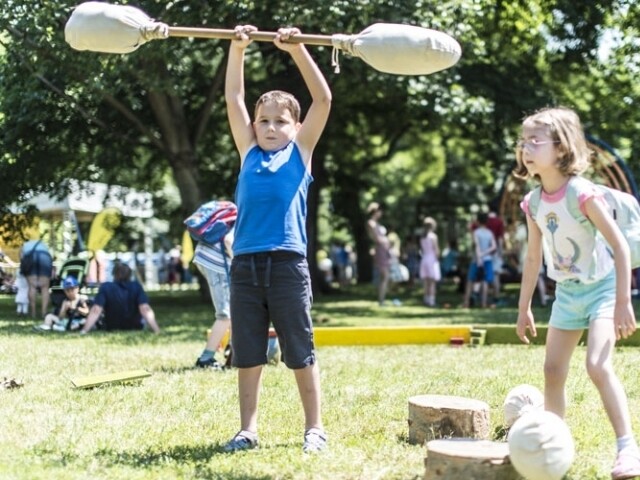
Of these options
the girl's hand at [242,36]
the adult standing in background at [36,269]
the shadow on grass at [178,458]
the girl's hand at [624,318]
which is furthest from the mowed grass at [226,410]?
the adult standing in background at [36,269]

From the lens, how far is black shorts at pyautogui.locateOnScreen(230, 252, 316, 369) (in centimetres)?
529

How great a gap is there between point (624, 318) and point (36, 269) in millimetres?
14712

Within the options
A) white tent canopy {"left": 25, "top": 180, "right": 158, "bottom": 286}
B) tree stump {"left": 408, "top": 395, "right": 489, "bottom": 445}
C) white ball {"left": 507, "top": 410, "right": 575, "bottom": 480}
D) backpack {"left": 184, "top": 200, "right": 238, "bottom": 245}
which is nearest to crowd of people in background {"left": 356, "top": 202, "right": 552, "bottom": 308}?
white tent canopy {"left": 25, "top": 180, "right": 158, "bottom": 286}

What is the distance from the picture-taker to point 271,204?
17.3ft

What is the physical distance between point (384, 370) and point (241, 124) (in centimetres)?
391

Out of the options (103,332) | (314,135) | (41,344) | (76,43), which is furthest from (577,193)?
(103,332)

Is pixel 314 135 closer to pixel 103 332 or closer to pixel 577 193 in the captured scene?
pixel 577 193

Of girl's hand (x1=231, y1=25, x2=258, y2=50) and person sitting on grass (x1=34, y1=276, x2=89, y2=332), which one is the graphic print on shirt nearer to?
girl's hand (x1=231, y1=25, x2=258, y2=50)

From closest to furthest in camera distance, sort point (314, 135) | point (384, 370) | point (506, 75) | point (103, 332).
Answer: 1. point (314, 135)
2. point (384, 370)
3. point (103, 332)
4. point (506, 75)

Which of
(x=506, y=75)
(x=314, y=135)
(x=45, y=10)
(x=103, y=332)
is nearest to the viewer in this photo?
(x=314, y=135)

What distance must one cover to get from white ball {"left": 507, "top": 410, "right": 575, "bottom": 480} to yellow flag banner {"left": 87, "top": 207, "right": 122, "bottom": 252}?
17.1m

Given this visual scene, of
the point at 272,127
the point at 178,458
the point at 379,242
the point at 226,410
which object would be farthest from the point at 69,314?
the point at 272,127

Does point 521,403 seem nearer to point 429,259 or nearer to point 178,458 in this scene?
point 178,458

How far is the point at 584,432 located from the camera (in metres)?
5.73
